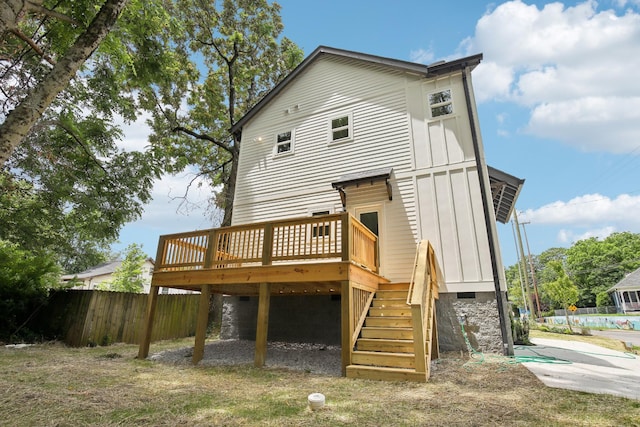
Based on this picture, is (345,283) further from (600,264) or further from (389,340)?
(600,264)

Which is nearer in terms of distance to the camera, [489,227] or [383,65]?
[489,227]

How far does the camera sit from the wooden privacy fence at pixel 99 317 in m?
8.79

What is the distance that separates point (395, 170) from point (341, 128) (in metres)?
2.57

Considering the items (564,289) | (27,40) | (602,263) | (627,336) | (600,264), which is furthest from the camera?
(600,264)

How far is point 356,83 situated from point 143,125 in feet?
37.4

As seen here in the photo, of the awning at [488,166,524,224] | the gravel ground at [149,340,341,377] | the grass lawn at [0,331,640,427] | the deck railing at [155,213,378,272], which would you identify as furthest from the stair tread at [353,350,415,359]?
the awning at [488,166,524,224]

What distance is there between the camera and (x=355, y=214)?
29.9ft

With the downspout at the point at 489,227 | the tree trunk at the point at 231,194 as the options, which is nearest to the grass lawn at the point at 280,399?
the downspout at the point at 489,227

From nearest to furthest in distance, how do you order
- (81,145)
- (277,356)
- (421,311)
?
(421,311), (277,356), (81,145)

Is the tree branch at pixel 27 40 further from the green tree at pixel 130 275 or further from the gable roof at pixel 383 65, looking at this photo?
the green tree at pixel 130 275

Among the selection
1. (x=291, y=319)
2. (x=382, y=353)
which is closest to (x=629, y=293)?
(x=291, y=319)

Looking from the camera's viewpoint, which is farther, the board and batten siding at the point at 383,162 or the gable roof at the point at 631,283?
the gable roof at the point at 631,283

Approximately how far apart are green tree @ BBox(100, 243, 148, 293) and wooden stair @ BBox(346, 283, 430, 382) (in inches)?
A: 911

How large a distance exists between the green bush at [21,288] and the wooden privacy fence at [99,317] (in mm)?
414
